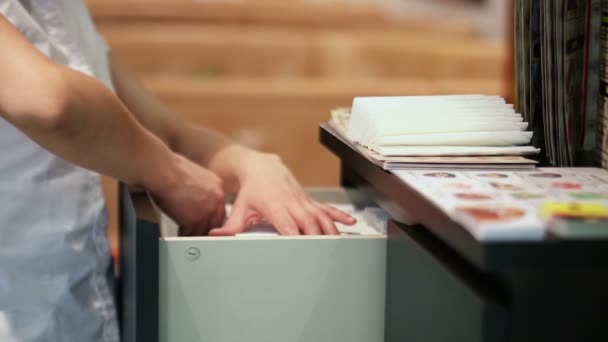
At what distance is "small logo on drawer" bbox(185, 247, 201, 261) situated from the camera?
930mm

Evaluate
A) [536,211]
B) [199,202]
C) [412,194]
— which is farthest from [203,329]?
[536,211]

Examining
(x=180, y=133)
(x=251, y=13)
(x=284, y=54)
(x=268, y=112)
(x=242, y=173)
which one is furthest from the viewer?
(x=251, y=13)

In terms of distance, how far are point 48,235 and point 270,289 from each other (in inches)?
10.6

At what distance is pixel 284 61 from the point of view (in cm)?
358

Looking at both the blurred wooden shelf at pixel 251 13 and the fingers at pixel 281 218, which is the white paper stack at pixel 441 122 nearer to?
the fingers at pixel 281 218

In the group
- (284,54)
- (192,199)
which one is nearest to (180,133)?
(192,199)

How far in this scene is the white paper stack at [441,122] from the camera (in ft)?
3.03

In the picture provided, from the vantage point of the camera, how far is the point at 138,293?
91 cm

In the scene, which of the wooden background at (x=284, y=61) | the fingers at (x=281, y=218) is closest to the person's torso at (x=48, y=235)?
the fingers at (x=281, y=218)

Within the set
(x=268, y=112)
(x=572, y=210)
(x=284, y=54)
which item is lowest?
(x=268, y=112)

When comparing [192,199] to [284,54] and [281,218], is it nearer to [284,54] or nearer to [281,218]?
[281,218]

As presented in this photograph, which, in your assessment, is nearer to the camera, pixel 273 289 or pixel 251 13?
pixel 273 289

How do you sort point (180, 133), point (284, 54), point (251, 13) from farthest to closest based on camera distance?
point (251, 13) < point (284, 54) < point (180, 133)

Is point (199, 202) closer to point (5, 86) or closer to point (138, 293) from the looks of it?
point (138, 293)
